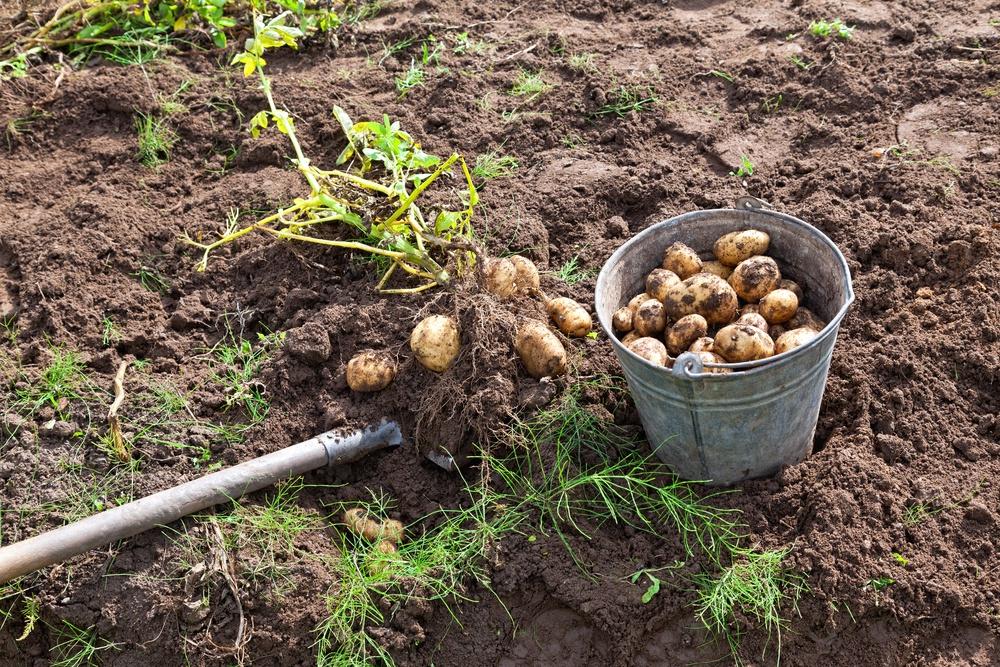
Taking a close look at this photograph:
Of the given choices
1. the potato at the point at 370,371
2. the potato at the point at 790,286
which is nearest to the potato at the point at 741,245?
the potato at the point at 790,286

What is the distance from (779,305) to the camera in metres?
2.39

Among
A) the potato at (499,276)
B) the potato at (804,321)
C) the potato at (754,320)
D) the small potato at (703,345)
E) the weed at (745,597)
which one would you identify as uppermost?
the potato at (754,320)

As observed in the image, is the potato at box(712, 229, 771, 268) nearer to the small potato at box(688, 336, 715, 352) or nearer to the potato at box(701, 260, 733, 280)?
the potato at box(701, 260, 733, 280)

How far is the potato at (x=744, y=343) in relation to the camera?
2211mm

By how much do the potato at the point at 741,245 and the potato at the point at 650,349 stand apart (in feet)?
1.28

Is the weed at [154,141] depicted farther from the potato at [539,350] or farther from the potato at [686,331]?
the potato at [686,331]

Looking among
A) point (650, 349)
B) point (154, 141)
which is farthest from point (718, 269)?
point (154, 141)

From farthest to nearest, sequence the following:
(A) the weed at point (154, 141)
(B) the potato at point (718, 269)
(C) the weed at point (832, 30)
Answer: (C) the weed at point (832, 30)
(A) the weed at point (154, 141)
(B) the potato at point (718, 269)

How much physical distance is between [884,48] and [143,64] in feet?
11.5

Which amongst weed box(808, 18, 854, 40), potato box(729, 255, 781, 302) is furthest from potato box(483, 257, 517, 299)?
Answer: weed box(808, 18, 854, 40)

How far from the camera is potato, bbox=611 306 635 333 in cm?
247

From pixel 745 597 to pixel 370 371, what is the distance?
4.20 ft

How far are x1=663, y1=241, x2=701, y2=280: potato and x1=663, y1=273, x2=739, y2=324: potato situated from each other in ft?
0.34

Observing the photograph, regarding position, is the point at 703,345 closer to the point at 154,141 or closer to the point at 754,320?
the point at 754,320
